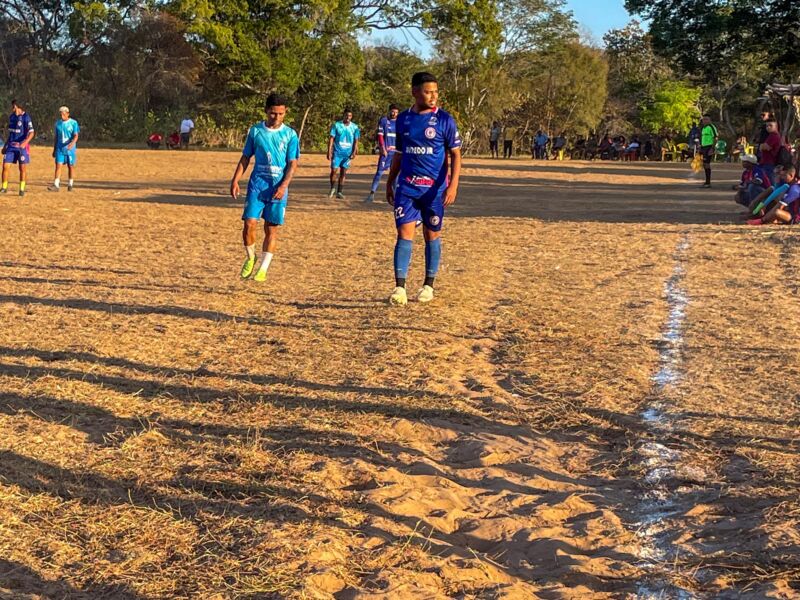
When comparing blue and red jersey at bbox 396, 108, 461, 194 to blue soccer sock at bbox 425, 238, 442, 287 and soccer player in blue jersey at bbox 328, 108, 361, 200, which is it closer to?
blue soccer sock at bbox 425, 238, 442, 287

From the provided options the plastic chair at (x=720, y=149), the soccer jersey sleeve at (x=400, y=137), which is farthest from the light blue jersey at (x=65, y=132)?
the plastic chair at (x=720, y=149)

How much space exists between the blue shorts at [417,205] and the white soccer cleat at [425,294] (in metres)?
0.62

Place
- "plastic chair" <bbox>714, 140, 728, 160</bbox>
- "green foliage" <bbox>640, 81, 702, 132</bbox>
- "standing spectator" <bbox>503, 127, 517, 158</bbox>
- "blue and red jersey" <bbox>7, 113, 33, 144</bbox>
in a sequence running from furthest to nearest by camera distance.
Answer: "green foliage" <bbox>640, 81, 702, 132</bbox>
"standing spectator" <bbox>503, 127, 517, 158</bbox>
"plastic chair" <bbox>714, 140, 728, 160</bbox>
"blue and red jersey" <bbox>7, 113, 33, 144</bbox>

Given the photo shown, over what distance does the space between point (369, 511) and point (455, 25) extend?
163ft

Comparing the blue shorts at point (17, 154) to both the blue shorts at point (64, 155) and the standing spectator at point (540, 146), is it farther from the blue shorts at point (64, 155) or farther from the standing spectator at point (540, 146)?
the standing spectator at point (540, 146)

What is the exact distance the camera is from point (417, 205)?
28.2ft

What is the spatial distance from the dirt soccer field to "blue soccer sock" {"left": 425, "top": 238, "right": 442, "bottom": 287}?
337mm

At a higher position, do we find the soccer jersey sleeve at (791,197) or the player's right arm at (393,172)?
the player's right arm at (393,172)

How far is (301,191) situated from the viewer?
22859mm

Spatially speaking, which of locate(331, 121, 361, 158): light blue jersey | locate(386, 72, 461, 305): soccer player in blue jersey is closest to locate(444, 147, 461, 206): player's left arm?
locate(386, 72, 461, 305): soccer player in blue jersey

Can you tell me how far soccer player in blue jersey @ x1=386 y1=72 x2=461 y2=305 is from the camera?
27.6 feet

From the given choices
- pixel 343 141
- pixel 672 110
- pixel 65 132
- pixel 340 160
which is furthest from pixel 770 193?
pixel 672 110

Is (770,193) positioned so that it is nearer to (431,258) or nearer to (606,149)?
(431,258)

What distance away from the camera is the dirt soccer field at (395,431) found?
12.0 feet
